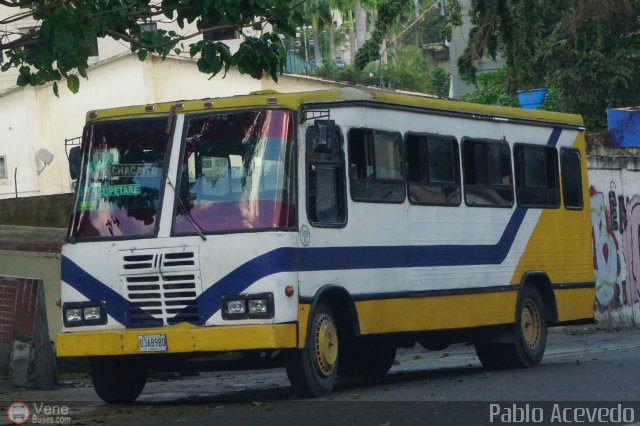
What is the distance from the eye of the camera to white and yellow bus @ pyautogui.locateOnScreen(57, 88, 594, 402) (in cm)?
1241

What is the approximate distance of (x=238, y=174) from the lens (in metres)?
12.7

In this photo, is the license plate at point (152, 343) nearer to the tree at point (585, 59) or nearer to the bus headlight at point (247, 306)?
the bus headlight at point (247, 306)

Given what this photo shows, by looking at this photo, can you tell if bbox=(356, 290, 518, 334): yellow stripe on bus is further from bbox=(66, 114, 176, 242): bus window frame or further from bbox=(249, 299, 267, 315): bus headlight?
bbox=(66, 114, 176, 242): bus window frame

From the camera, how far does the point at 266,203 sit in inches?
495

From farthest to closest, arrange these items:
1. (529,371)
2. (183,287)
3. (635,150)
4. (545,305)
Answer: (635,150)
(545,305)
(529,371)
(183,287)

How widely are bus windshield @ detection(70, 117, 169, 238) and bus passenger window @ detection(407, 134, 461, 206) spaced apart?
3.06m

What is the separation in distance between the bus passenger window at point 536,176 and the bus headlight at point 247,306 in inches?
224

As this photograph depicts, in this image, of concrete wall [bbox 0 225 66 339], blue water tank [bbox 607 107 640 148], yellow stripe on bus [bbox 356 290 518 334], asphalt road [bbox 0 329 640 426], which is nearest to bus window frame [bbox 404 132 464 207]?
yellow stripe on bus [bbox 356 290 518 334]

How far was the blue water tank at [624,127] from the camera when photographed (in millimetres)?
32250

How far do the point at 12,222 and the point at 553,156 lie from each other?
984cm

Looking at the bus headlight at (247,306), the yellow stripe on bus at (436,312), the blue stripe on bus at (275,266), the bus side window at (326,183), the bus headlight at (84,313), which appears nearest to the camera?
the bus headlight at (247,306)

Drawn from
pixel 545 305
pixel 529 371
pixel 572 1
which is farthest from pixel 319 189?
pixel 572 1

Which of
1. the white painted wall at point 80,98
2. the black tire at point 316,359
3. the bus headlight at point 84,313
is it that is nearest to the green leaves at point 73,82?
the bus headlight at point 84,313

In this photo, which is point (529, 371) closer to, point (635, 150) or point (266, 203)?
point (266, 203)
